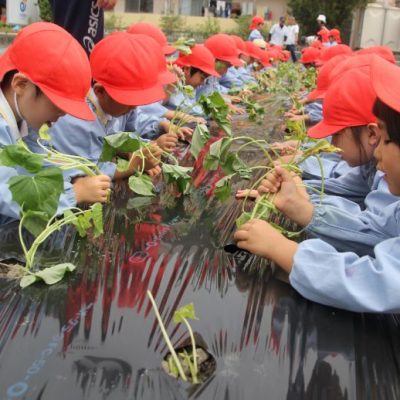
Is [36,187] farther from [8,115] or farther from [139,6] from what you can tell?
[139,6]

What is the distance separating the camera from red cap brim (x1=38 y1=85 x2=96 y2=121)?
148 centimetres

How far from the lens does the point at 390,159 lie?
46.9 inches

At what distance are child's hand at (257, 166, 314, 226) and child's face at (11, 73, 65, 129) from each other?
717 millimetres

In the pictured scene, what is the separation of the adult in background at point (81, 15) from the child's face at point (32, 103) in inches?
63.2

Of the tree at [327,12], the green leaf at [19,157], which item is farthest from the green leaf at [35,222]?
the tree at [327,12]

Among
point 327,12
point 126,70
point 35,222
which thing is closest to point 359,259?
point 35,222

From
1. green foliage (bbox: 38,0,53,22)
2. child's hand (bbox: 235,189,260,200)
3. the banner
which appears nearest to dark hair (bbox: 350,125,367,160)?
child's hand (bbox: 235,189,260,200)

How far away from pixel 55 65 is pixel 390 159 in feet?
3.21

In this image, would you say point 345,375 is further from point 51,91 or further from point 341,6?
point 341,6

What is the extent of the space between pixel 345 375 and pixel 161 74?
1.65m

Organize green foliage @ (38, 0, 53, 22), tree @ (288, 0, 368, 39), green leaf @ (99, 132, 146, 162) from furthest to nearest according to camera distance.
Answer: tree @ (288, 0, 368, 39) → green foliage @ (38, 0, 53, 22) → green leaf @ (99, 132, 146, 162)

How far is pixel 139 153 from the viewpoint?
6.36ft

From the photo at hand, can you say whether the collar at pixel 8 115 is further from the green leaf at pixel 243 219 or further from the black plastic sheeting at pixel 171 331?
the green leaf at pixel 243 219

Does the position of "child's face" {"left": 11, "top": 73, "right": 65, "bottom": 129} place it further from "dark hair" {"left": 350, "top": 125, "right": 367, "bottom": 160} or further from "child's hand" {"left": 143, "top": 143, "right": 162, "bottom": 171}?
"dark hair" {"left": 350, "top": 125, "right": 367, "bottom": 160}
